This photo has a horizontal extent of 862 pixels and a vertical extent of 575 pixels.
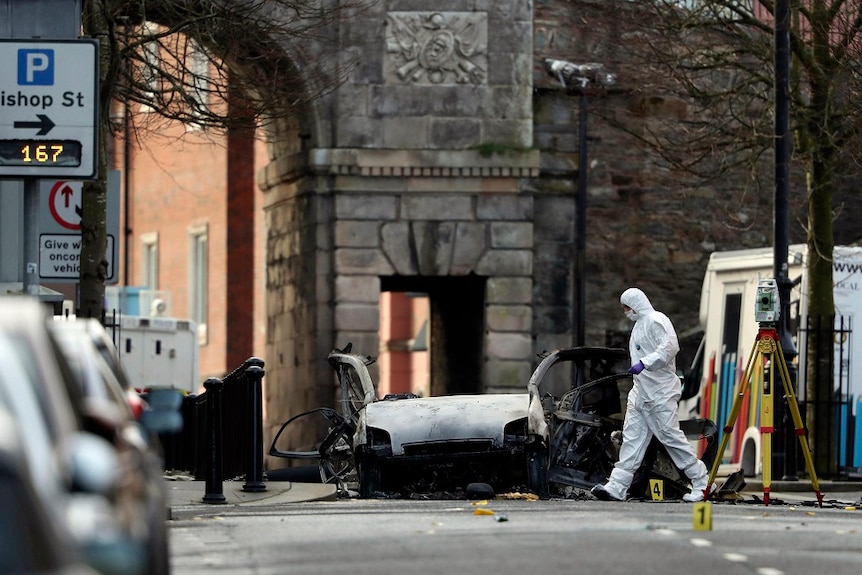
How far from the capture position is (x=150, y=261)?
60125mm

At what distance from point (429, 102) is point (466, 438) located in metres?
13.3

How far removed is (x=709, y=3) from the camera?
2572 cm

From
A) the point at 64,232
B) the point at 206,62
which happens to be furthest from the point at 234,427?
the point at 206,62

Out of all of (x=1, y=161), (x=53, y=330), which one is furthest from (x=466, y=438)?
(x=53, y=330)

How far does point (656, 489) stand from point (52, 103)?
6710mm

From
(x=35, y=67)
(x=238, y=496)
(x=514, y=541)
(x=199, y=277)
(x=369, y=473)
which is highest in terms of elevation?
(x=35, y=67)

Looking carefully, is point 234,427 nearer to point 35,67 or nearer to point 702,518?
point 35,67

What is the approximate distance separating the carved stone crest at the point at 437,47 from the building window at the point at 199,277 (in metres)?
24.2

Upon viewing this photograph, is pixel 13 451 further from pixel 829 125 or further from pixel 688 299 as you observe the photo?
pixel 688 299

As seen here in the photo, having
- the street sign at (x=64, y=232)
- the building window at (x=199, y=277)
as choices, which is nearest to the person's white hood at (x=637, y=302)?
the street sign at (x=64, y=232)

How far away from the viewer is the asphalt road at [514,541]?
1053 cm

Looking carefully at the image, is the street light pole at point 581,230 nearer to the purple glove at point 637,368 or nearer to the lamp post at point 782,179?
the lamp post at point 782,179

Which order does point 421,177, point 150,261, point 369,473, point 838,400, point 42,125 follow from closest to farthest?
point 42,125 → point 369,473 → point 838,400 → point 421,177 → point 150,261

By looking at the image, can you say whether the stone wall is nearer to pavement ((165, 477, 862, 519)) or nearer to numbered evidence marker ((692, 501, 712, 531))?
pavement ((165, 477, 862, 519))
